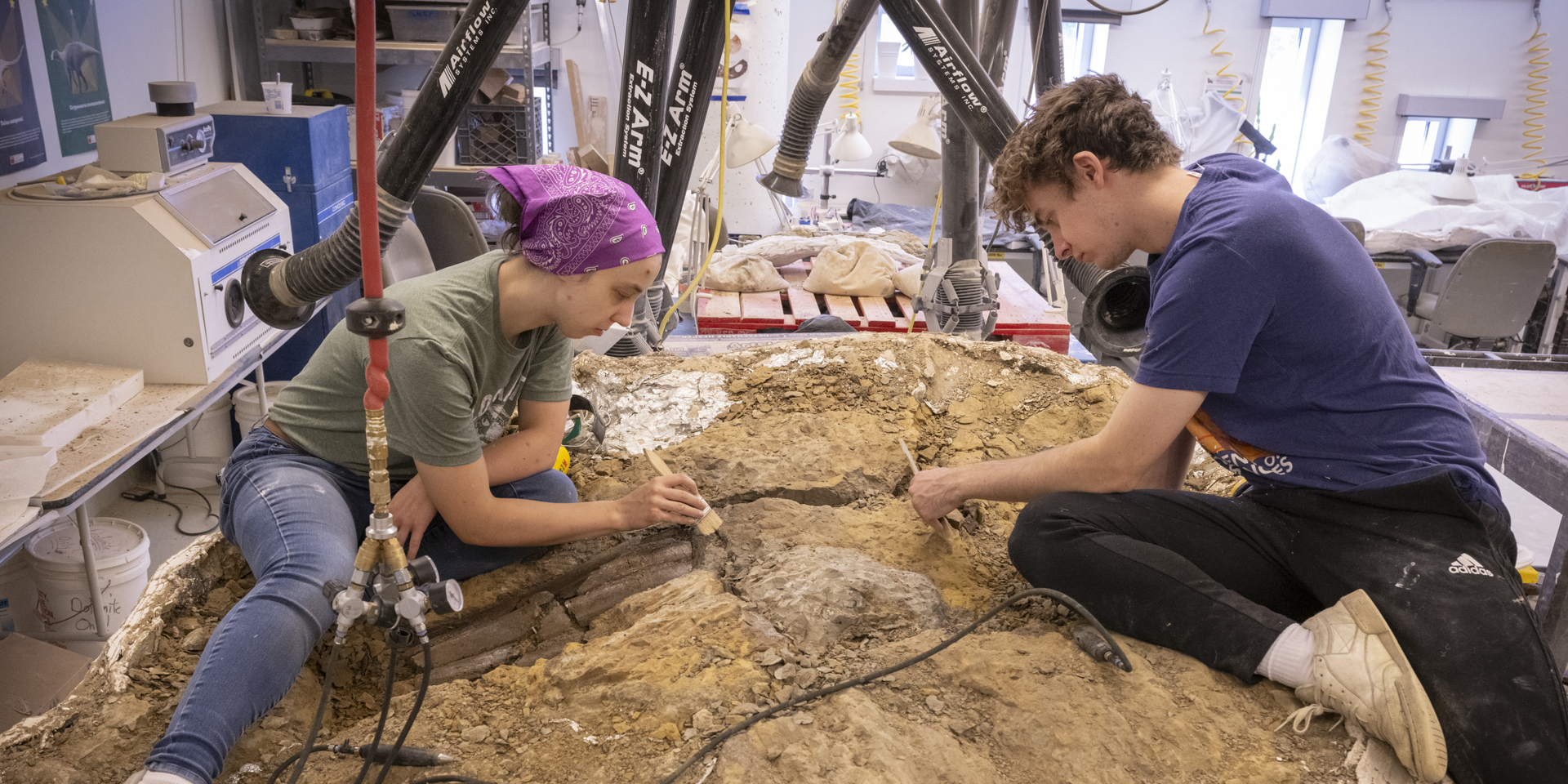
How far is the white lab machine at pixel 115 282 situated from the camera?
2646mm

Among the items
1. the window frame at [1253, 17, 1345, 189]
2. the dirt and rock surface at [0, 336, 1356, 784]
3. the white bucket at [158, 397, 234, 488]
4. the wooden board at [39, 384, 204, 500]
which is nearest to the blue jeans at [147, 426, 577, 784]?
the dirt and rock surface at [0, 336, 1356, 784]

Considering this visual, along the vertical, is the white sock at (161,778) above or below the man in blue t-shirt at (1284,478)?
below

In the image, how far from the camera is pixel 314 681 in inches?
67.9

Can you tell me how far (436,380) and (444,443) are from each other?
112 millimetres

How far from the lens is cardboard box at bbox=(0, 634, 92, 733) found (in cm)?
229

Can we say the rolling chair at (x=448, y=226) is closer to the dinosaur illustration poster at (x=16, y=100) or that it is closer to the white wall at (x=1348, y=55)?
the dinosaur illustration poster at (x=16, y=100)

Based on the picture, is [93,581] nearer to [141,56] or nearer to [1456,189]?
[141,56]

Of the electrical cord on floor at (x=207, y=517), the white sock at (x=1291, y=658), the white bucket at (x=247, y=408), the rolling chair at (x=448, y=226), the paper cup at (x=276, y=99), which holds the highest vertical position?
the paper cup at (x=276, y=99)

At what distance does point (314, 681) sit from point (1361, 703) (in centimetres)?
175

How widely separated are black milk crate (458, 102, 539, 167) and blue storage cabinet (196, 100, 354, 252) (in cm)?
134

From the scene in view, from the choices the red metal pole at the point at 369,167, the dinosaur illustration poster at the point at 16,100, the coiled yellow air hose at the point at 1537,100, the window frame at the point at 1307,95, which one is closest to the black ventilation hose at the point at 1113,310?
the red metal pole at the point at 369,167

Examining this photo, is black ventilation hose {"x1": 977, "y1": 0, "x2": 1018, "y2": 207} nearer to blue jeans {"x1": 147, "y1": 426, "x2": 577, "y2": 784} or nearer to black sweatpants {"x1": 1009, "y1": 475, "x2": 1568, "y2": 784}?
black sweatpants {"x1": 1009, "y1": 475, "x2": 1568, "y2": 784}

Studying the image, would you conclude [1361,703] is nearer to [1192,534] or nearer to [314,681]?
[1192,534]

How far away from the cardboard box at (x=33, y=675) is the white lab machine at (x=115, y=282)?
2.53 feet
